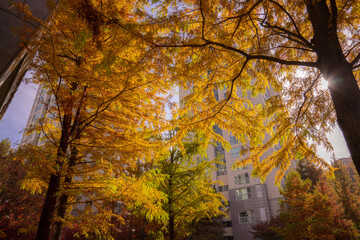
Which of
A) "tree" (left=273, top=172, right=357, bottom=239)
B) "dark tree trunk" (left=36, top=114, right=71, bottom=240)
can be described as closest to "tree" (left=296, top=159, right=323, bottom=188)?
"tree" (left=273, top=172, right=357, bottom=239)

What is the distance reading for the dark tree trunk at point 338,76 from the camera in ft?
9.23

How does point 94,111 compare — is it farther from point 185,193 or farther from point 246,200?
point 246,200

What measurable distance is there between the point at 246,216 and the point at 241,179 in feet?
16.7

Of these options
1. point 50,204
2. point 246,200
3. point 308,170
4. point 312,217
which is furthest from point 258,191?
point 50,204

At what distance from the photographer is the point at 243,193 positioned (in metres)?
29.1

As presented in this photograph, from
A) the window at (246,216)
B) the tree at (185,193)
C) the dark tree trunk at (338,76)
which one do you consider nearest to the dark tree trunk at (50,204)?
the tree at (185,193)

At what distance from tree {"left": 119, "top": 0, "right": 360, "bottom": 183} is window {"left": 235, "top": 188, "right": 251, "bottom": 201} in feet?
87.2

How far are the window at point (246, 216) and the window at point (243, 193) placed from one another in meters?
1.98

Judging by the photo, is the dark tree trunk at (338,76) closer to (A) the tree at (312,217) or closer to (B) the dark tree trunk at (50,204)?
(B) the dark tree trunk at (50,204)

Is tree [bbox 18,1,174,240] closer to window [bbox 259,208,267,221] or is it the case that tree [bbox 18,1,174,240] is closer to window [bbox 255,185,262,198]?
window [bbox 255,185,262,198]

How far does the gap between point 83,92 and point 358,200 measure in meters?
21.9

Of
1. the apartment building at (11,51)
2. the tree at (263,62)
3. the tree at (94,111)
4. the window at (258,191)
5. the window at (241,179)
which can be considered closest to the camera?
the apartment building at (11,51)

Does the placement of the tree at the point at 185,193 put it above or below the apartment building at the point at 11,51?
below

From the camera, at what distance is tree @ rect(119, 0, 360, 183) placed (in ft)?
10.6
